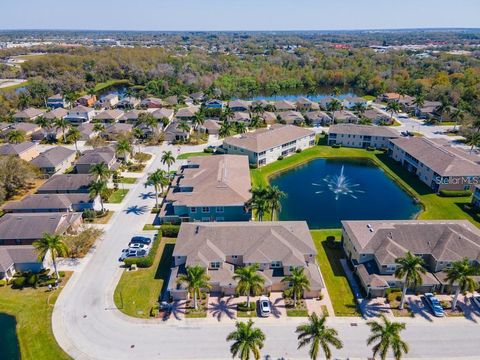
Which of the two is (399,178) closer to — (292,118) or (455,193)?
(455,193)

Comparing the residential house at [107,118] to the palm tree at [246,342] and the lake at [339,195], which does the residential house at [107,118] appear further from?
the palm tree at [246,342]

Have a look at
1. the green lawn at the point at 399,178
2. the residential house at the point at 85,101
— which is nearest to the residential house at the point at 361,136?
the green lawn at the point at 399,178

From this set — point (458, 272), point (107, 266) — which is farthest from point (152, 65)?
point (458, 272)

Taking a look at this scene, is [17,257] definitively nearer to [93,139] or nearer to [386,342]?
[386,342]

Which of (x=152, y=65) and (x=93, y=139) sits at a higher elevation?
(x=152, y=65)

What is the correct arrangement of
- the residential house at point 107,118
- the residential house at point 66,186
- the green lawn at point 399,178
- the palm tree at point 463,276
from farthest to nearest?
the residential house at point 107,118
the residential house at point 66,186
the green lawn at point 399,178
the palm tree at point 463,276

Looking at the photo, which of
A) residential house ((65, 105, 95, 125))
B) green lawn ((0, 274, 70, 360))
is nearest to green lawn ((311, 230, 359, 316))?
green lawn ((0, 274, 70, 360))

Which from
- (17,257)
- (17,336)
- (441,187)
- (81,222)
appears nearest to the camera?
(17,336)

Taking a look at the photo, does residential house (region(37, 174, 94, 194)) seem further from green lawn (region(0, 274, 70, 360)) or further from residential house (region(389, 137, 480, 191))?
residential house (region(389, 137, 480, 191))

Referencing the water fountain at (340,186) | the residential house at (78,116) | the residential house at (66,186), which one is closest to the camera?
the residential house at (66,186)
